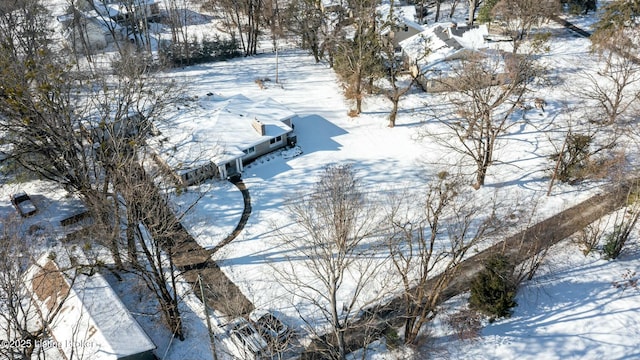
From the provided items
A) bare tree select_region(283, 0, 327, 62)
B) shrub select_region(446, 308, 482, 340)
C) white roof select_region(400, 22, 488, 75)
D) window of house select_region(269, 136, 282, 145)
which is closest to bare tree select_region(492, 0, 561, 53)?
white roof select_region(400, 22, 488, 75)

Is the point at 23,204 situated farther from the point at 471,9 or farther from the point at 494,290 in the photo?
the point at 471,9

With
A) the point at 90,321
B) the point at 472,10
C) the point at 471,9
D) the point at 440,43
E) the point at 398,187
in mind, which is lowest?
the point at 90,321

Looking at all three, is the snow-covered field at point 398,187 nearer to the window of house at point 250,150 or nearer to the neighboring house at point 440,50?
the window of house at point 250,150

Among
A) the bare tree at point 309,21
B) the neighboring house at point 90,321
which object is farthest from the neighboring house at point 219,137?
the bare tree at point 309,21

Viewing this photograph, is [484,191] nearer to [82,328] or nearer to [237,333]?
[237,333]

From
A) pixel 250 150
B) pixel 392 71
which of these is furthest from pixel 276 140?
pixel 392 71

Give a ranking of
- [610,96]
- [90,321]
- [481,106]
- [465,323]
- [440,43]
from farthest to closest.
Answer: [440,43]
[610,96]
[481,106]
[465,323]
[90,321]

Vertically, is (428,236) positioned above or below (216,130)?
below
